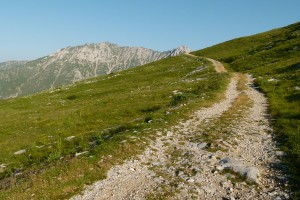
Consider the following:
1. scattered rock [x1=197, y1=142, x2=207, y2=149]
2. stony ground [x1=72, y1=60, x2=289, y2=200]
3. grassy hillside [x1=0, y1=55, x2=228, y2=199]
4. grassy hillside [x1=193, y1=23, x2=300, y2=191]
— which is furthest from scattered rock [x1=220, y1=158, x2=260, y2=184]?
grassy hillside [x1=0, y1=55, x2=228, y2=199]

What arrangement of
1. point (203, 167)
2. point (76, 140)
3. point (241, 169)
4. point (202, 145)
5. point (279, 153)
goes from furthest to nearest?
point (76, 140), point (202, 145), point (279, 153), point (203, 167), point (241, 169)

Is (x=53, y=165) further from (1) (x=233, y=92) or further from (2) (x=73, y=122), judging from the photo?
(1) (x=233, y=92)

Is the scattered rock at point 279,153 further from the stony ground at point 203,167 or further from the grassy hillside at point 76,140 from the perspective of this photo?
the grassy hillside at point 76,140

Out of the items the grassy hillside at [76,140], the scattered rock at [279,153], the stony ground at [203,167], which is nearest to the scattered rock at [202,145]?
the stony ground at [203,167]

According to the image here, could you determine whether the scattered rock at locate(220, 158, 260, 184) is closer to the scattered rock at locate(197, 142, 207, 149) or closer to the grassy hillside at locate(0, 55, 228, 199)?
the scattered rock at locate(197, 142, 207, 149)

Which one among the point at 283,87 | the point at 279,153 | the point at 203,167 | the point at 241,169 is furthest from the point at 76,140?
the point at 283,87

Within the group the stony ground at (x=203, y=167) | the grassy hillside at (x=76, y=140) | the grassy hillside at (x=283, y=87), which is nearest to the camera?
the stony ground at (x=203, y=167)

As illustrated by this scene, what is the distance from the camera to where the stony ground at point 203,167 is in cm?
1391

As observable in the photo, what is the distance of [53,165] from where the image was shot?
17.2m

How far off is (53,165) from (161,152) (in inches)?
234

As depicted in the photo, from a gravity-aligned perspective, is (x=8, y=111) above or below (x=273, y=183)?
below

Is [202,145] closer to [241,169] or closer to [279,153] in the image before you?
[241,169]

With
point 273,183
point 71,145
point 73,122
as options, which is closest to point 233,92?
point 73,122

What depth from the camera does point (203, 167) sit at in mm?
16375
